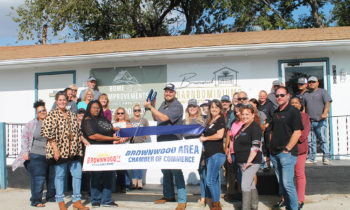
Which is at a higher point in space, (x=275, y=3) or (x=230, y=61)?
(x=275, y=3)

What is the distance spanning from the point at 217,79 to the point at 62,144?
4.09 meters

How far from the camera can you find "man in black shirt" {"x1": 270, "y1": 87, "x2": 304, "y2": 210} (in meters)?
4.75

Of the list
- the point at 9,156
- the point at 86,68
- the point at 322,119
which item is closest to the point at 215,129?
the point at 322,119

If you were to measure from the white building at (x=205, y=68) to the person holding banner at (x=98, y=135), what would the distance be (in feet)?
8.32

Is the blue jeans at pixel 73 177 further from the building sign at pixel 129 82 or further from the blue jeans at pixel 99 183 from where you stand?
the building sign at pixel 129 82

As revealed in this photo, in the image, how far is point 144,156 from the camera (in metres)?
5.60

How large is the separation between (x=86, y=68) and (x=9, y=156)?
312cm

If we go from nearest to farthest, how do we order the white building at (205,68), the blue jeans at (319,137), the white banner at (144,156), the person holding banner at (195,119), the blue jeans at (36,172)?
the white banner at (144,156) < the person holding banner at (195,119) < the blue jeans at (36,172) < the blue jeans at (319,137) < the white building at (205,68)

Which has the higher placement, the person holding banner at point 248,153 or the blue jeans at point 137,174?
the person holding banner at point 248,153

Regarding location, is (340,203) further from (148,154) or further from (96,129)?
(96,129)

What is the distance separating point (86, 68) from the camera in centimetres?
866

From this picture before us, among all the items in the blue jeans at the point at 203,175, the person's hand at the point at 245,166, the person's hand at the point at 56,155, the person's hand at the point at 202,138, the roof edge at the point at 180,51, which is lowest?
the blue jeans at the point at 203,175

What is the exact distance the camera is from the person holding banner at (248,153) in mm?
4805

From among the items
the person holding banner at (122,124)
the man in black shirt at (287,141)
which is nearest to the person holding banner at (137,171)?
the person holding banner at (122,124)
